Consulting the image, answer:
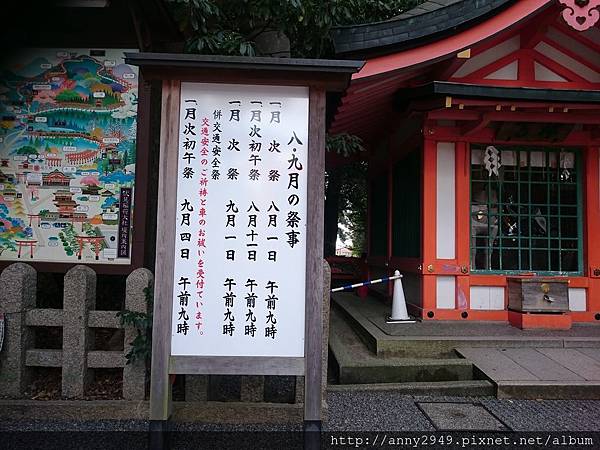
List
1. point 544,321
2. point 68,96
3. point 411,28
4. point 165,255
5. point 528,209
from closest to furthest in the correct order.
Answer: point 165,255 → point 68,96 → point 411,28 → point 544,321 → point 528,209

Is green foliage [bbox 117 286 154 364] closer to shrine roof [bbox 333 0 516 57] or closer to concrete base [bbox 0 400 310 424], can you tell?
concrete base [bbox 0 400 310 424]

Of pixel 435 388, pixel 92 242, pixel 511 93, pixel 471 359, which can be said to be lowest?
pixel 435 388

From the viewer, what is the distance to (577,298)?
6.14 m

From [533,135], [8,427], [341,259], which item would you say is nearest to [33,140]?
[8,427]

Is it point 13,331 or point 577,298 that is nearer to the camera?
point 13,331

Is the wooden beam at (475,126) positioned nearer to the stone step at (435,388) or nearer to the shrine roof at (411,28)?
the shrine roof at (411,28)

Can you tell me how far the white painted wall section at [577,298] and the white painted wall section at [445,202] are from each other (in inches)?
68.9

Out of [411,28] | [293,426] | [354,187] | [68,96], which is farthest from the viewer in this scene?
[354,187]

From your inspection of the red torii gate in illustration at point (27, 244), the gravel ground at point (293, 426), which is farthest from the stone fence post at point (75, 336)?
the red torii gate in illustration at point (27, 244)

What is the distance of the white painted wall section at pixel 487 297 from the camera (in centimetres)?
606

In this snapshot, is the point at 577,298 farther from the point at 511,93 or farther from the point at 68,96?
the point at 68,96

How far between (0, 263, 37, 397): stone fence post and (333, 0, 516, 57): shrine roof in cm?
388

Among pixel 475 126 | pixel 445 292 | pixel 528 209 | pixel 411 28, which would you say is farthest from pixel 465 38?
pixel 445 292

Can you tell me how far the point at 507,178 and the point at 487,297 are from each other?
5.69 ft
